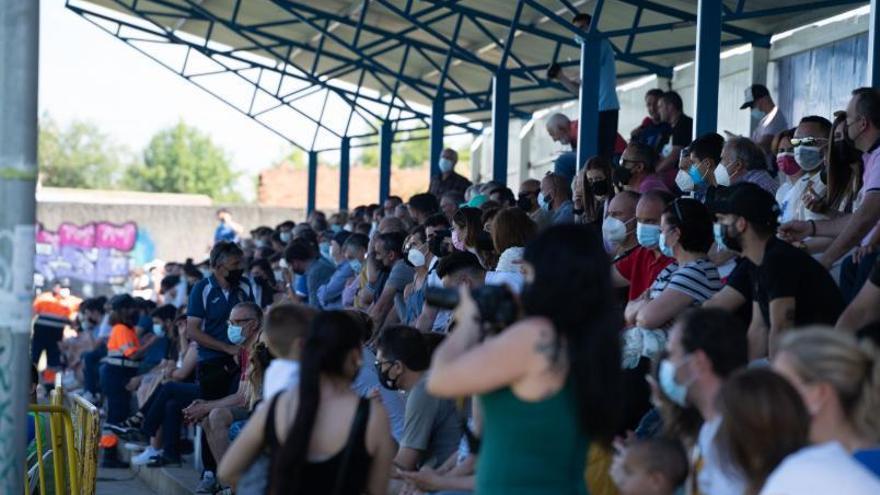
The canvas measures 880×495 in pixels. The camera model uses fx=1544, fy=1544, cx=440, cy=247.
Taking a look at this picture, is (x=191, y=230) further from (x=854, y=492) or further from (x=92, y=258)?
(x=854, y=492)

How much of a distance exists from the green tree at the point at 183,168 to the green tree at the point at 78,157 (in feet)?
7.92

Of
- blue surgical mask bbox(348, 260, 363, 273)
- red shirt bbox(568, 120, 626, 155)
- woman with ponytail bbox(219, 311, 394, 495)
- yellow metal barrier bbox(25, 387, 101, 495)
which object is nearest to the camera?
woman with ponytail bbox(219, 311, 394, 495)

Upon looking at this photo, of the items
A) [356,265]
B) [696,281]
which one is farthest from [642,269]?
[356,265]

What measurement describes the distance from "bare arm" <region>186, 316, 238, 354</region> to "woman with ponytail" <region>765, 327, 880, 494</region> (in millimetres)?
8270

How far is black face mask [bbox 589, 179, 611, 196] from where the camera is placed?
10.5 m

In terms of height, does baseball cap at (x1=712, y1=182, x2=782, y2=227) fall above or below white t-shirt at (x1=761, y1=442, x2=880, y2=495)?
above

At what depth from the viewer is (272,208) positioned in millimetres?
41531

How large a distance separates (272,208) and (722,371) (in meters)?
37.0

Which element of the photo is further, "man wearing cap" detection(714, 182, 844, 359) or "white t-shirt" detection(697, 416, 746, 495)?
"man wearing cap" detection(714, 182, 844, 359)

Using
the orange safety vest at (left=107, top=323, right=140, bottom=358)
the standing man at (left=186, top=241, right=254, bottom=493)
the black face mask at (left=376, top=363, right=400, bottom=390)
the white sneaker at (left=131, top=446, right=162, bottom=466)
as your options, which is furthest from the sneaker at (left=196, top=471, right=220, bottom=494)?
the orange safety vest at (left=107, top=323, right=140, bottom=358)

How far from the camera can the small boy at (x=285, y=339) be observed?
5793 millimetres

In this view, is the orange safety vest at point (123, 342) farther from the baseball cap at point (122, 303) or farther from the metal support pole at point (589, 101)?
the metal support pole at point (589, 101)

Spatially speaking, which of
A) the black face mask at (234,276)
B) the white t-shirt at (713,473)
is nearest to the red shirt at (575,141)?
the black face mask at (234,276)

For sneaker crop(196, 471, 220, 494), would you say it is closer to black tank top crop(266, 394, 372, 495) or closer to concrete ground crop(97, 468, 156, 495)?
concrete ground crop(97, 468, 156, 495)
